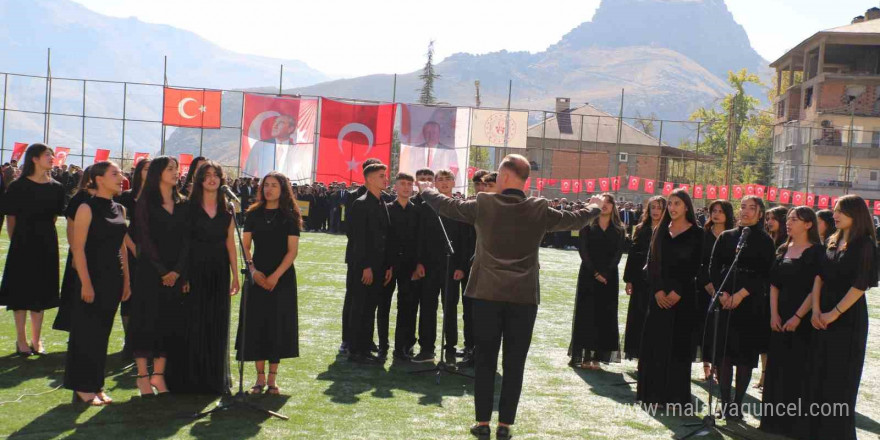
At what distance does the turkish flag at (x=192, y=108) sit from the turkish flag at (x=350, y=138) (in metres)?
4.10

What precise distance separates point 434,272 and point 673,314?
103 inches

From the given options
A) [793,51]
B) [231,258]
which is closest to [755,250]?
[231,258]

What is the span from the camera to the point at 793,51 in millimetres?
64500

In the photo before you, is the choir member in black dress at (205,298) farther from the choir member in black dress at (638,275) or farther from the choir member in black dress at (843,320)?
the choir member in black dress at (843,320)

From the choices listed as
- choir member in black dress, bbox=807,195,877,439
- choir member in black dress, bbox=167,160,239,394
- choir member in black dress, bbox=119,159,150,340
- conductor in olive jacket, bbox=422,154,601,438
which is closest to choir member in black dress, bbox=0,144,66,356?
choir member in black dress, bbox=119,159,150,340

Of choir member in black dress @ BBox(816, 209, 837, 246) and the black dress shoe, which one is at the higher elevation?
choir member in black dress @ BBox(816, 209, 837, 246)

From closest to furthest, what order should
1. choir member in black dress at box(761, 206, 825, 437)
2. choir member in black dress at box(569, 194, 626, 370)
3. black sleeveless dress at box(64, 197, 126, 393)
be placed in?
1. black sleeveless dress at box(64, 197, 126, 393)
2. choir member in black dress at box(761, 206, 825, 437)
3. choir member in black dress at box(569, 194, 626, 370)

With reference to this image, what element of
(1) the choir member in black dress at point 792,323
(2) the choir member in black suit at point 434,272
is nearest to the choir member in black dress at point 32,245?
(2) the choir member in black suit at point 434,272

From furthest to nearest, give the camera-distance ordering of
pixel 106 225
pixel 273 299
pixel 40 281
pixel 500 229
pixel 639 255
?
pixel 639 255 < pixel 40 281 < pixel 273 299 < pixel 106 225 < pixel 500 229

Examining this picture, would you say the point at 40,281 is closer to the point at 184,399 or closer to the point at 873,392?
the point at 184,399

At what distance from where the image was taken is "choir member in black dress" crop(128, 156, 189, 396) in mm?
6316

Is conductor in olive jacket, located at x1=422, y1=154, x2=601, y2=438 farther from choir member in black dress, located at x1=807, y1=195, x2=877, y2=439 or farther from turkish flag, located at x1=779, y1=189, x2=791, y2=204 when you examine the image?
turkish flag, located at x1=779, y1=189, x2=791, y2=204

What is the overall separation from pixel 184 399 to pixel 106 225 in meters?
A: 1.43

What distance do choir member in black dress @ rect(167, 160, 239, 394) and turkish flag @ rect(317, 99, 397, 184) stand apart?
24.5 metres
